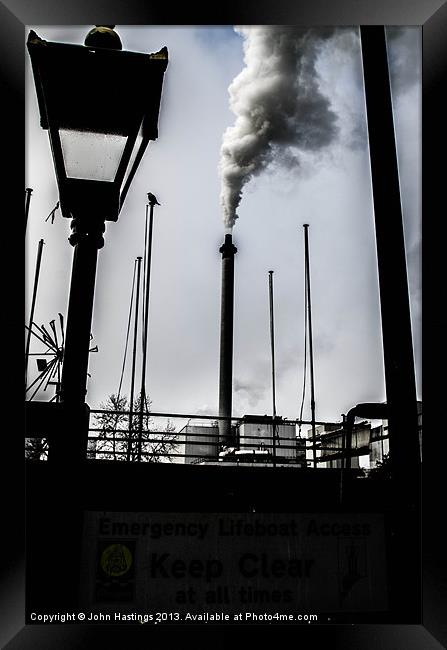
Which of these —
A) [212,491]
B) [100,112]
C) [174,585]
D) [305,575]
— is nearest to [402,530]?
[305,575]

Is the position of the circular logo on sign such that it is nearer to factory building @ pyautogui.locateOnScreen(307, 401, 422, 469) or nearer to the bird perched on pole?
the bird perched on pole

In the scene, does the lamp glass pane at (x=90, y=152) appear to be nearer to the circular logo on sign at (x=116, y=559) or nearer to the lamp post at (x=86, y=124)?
the lamp post at (x=86, y=124)

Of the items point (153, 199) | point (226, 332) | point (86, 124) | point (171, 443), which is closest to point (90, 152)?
point (86, 124)

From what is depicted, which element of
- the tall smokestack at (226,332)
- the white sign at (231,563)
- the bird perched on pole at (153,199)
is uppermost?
the tall smokestack at (226,332)

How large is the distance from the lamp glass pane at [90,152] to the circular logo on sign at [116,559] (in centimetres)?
147

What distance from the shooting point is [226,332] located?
20984 millimetres

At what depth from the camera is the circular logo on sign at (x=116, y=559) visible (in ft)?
7.90

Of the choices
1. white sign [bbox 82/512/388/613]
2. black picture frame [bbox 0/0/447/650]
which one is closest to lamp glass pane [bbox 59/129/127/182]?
black picture frame [bbox 0/0/447/650]

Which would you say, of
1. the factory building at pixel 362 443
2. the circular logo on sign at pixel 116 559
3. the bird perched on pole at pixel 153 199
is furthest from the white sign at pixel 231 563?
the factory building at pixel 362 443

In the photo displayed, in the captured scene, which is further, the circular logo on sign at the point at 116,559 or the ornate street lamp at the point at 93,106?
the circular logo on sign at the point at 116,559
